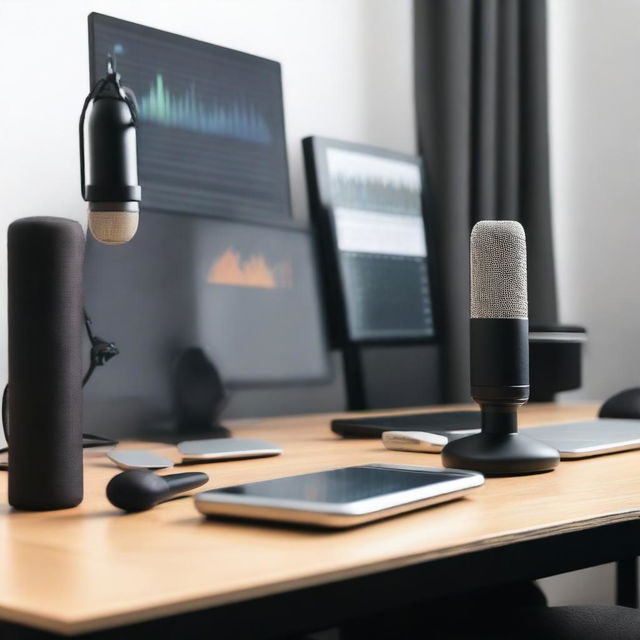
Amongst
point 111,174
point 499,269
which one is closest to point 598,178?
point 499,269

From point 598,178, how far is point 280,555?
1803mm

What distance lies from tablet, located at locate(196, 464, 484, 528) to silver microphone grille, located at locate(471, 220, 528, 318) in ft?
0.58

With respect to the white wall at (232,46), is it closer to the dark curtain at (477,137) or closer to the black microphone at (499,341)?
the dark curtain at (477,137)

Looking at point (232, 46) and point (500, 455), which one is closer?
point (500, 455)

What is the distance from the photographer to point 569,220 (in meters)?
2.15

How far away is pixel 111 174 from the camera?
0.70 meters

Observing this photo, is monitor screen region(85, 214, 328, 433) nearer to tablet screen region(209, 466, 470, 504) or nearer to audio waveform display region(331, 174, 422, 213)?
audio waveform display region(331, 174, 422, 213)

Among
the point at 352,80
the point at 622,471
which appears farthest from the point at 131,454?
the point at 352,80

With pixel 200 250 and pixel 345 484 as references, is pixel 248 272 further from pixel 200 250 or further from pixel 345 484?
pixel 345 484

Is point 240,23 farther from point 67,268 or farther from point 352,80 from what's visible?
point 67,268

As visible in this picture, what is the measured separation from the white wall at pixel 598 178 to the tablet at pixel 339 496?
1.48 m

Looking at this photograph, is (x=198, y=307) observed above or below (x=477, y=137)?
below

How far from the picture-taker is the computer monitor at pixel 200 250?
1211mm

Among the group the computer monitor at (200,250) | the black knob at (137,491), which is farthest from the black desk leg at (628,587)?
the black knob at (137,491)
